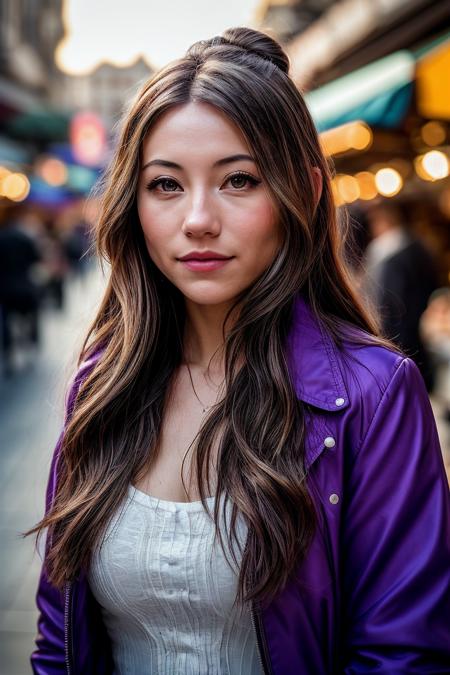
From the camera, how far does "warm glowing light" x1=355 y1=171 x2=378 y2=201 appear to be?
28.3 ft

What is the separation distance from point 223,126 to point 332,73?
1268 centimetres

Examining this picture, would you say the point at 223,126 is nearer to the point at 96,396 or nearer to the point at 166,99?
the point at 166,99

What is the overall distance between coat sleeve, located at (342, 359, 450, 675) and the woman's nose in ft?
1.52

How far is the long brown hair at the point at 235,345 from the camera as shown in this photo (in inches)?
60.6

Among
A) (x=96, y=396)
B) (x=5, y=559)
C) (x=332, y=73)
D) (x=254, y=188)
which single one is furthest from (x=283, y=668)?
(x=332, y=73)

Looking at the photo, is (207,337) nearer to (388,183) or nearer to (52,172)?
(388,183)

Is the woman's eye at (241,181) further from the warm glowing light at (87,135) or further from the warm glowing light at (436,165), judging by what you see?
the warm glowing light at (87,135)

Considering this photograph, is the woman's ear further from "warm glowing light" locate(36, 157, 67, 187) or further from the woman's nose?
"warm glowing light" locate(36, 157, 67, 187)

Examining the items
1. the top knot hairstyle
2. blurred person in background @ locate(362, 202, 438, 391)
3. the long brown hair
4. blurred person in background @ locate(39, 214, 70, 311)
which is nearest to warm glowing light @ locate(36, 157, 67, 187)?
blurred person in background @ locate(39, 214, 70, 311)

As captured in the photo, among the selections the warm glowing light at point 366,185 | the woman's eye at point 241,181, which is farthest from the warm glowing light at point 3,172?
the woman's eye at point 241,181

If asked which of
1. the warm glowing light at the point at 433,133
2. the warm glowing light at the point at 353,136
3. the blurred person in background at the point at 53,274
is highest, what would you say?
the blurred person in background at the point at 53,274

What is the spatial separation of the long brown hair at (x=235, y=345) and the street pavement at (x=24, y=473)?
0.22 metres

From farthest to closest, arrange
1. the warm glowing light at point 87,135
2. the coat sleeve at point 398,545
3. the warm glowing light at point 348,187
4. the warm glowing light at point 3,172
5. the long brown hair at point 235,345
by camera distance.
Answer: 1. the warm glowing light at point 87,135
2. the warm glowing light at point 3,172
3. the warm glowing light at point 348,187
4. the long brown hair at point 235,345
5. the coat sleeve at point 398,545

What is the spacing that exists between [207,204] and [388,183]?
5949 millimetres
